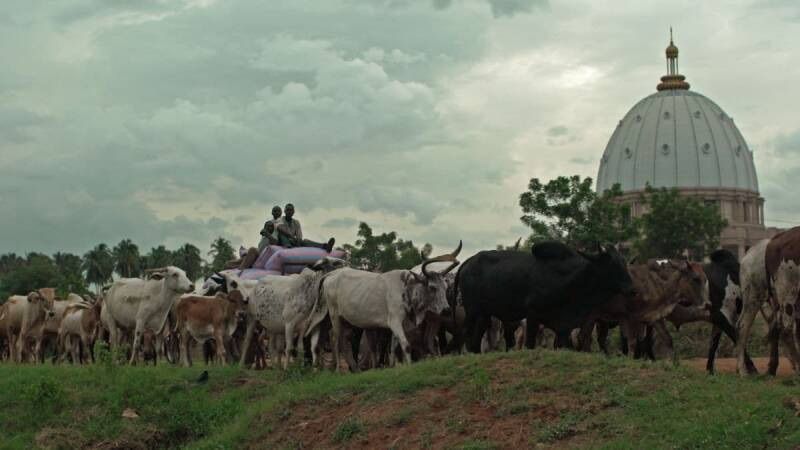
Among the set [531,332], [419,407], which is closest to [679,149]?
[531,332]

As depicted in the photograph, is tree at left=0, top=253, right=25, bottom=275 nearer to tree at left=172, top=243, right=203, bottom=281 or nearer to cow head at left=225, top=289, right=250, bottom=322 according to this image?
→ tree at left=172, top=243, right=203, bottom=281

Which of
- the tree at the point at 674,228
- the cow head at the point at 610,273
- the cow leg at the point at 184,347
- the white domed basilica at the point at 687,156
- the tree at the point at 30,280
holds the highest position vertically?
the white domed basilica at the point at 687,156

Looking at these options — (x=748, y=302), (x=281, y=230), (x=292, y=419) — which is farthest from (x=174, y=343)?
(x=748, y=302)

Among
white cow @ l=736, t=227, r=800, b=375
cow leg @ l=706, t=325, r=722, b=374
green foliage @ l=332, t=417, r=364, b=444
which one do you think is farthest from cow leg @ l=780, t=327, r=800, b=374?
green foliage @ l=332, t=417, r=364, b=444

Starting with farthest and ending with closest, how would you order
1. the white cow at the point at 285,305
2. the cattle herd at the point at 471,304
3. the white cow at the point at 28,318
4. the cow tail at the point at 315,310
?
the white cow at the point at 28,318 < the white cow at the point at 285,305 < the cow tail at the point at 315,310 < the cattle herd at the point at 471,304

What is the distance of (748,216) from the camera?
13825 cm

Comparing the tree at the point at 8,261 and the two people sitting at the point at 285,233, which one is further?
the tree at the point at 8,261

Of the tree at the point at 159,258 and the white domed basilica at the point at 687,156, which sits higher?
the white domed basilica at the point at 687,156

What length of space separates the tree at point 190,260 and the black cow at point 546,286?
7839 centimetres

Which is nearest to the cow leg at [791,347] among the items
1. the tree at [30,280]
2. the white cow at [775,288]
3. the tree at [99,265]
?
the white cow at [775,288]

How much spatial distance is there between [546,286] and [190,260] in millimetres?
82936

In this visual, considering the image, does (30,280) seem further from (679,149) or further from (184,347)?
(679,149)

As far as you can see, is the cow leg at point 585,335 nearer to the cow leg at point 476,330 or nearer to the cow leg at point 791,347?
the cow leg at point 476,330

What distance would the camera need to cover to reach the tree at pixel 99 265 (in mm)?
98625
